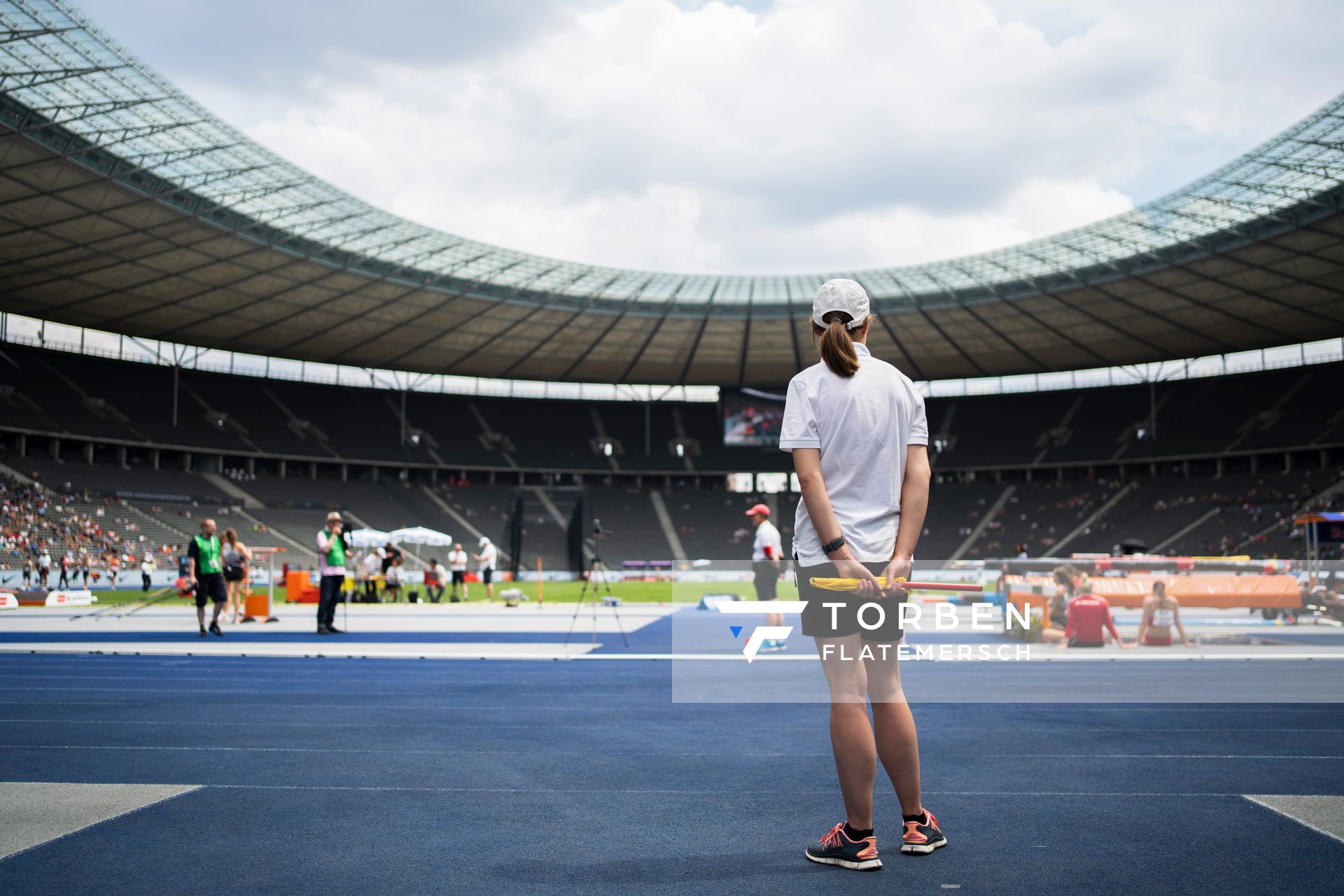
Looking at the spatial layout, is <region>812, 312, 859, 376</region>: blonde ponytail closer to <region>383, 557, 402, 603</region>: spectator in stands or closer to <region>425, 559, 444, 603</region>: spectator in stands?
<region>425, 559, 444, 603</region>: spectator in stands

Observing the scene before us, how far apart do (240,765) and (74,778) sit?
2.59 feet

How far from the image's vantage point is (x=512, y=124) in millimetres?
27766

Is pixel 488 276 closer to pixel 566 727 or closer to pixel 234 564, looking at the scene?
pixel 234 564

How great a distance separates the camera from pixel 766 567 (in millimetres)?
8648

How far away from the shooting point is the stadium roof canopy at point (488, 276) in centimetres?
2903

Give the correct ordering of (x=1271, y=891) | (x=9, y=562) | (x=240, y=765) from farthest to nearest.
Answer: (x=9, y=562) < (x=240, y=765) < (x=1271, y=891)

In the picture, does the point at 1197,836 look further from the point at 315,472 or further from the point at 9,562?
the point at 315,472

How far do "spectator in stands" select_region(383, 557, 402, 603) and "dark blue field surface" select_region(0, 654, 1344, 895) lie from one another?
781 inches

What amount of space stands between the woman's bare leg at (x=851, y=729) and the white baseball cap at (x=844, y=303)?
1211 millimetres

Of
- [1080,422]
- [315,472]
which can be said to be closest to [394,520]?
[315,472]

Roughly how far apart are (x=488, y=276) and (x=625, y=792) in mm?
40770

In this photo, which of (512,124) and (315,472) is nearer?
(512,124)


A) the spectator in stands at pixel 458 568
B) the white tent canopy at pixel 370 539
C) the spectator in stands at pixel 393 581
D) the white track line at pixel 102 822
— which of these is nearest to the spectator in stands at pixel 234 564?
the spectator in stands at pixel 458 568

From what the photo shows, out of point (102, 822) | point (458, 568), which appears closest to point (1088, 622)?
point (102, 822)
